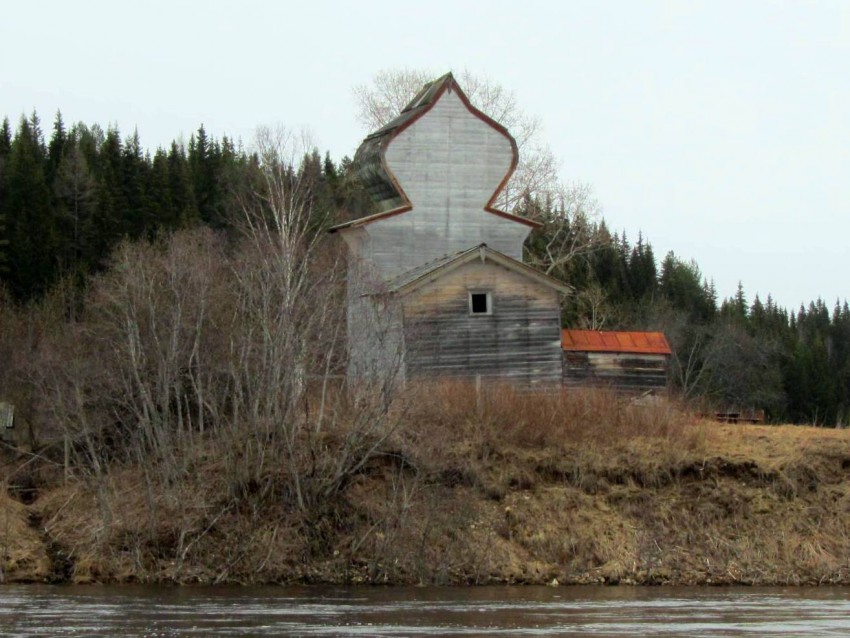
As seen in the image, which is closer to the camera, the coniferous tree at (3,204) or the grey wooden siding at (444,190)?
the grey wooden siding at (444,190)

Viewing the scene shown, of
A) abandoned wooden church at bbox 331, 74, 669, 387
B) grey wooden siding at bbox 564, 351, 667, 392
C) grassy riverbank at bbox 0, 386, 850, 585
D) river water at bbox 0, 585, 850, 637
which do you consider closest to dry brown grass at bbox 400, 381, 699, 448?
grassy riverbank at bbox 0, 386, 850, 585

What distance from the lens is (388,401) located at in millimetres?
34344

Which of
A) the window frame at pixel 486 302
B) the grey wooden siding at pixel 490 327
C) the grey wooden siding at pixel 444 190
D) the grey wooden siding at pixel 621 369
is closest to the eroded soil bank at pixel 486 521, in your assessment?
the grey wooden siding at pixel 490 327

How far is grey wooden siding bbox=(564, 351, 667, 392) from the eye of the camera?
4359cm

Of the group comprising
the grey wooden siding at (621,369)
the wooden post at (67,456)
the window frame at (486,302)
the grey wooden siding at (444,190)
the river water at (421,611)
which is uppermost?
the grey wooden siding at (444,190)

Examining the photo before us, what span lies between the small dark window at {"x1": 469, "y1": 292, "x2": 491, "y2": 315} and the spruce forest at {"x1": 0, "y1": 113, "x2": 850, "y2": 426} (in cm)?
1681

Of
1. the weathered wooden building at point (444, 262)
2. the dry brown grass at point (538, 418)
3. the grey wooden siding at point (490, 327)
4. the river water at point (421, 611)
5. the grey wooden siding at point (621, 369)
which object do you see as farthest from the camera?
the grey wooden siding at point (621, 369)

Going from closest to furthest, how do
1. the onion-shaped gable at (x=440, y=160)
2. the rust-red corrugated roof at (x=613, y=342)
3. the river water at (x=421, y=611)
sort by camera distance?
the river water at (x=421, y=611) < the rust-red corrugated roof at (x=613, y=342) < the onion-shaped gable at (x=440, y=160)

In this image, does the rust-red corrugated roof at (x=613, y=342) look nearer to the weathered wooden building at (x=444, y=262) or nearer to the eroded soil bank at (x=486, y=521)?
Answer: the weathered wooden building at (x=444, y=262)

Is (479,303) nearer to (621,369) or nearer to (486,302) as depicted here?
(486,302)

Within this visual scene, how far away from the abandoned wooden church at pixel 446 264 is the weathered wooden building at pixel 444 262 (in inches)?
1.2

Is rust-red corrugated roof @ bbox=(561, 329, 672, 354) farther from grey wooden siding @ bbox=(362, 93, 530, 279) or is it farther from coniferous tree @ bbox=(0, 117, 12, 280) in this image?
coniferous tree @ bbox=(0, 117, 12, 280)

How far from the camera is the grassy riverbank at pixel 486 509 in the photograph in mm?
32156

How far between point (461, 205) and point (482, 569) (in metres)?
16.1
